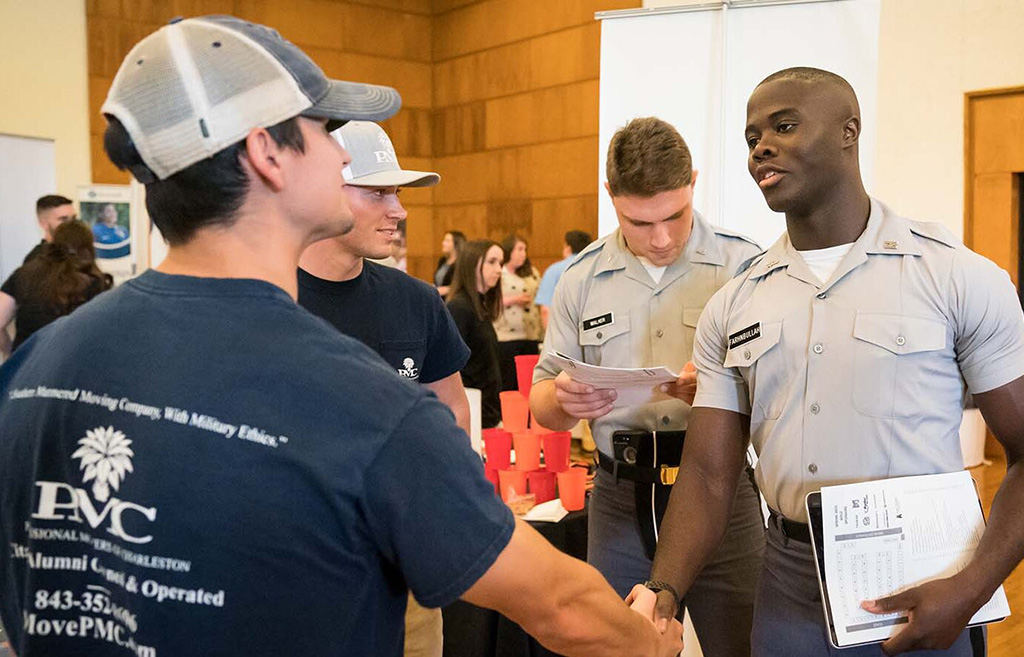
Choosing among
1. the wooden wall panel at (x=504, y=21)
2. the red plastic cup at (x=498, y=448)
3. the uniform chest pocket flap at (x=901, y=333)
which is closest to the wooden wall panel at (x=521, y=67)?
the wooden wall panel at (x=504, y=21)

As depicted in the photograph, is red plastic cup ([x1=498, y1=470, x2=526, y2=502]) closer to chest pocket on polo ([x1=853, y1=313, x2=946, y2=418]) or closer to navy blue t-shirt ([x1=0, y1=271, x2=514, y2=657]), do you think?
chest pocket on polo ([x1=853, y1=313, x2=946, y2=418])

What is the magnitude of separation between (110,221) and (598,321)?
13.7 ft

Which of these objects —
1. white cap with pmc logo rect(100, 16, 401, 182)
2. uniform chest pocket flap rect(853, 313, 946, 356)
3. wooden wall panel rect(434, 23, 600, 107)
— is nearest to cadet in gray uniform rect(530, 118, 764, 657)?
uniform chest pocket flap rect(853, 313, 946, 356)

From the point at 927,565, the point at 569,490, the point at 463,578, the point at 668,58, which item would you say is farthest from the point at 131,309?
the point at 668,58

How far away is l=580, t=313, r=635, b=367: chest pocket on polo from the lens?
7.98 ft

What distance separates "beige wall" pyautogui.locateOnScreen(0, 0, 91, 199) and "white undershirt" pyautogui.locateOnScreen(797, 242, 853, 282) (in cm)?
809

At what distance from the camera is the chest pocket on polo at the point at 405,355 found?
212 centimetres

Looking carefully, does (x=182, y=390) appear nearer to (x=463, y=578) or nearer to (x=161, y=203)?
(x=161, y=203)

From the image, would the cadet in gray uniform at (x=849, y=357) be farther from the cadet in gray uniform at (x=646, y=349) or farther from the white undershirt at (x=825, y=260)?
the cadet in gray uniform at (x=646, y=349)

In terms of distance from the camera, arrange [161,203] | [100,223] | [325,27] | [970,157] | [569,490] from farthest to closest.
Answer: [325,27], [970,157], [100,223], [569,490], [161,203]

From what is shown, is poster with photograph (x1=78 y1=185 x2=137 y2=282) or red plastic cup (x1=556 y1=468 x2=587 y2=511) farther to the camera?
poster with photograph (x1=78 y1=185 x2=137 y2=282)

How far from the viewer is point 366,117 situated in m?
1.14

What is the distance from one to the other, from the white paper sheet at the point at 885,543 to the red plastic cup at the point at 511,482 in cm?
148

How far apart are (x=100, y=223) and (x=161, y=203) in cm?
494
